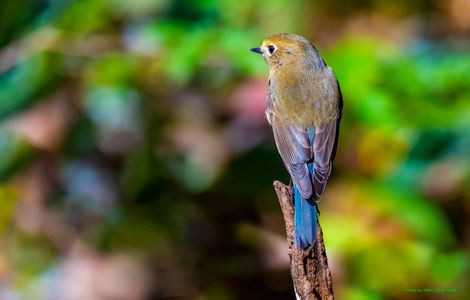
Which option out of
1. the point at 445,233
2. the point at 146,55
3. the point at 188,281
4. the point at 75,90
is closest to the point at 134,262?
the point at 188,281

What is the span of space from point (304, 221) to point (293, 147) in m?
0.66

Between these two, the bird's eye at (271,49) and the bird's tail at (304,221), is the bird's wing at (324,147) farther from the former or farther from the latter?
the bird's eye at (271,49)

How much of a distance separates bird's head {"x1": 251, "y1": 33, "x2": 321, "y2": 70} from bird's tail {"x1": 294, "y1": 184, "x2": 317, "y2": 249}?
0.85 meters

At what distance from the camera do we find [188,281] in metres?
5.73

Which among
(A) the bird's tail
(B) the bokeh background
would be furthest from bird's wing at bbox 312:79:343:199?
(B) the bokeh background

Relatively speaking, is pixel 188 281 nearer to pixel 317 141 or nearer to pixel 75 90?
pixel 75 90

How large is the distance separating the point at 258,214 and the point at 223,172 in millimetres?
374

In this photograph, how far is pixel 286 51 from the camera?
407 centimetres

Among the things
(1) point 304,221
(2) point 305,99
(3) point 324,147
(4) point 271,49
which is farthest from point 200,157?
(1) point 304,221

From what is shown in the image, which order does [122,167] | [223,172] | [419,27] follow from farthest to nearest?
[419,27]
[122,167]
[223,172]

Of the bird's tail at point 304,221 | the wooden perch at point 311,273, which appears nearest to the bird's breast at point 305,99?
the bird's tail at point 304,221

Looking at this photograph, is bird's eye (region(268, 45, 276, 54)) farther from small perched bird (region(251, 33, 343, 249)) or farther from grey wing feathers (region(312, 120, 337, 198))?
grey wing feathers (region(312, 120, 337, 198))

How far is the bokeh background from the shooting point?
463 cm

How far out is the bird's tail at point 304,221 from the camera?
9.39ft
